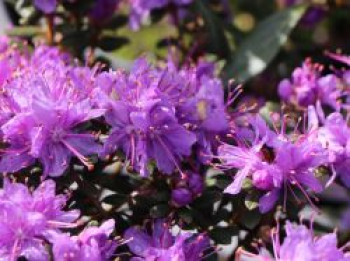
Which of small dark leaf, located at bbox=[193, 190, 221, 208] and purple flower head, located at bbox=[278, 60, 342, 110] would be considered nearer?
small dark leaf, located at bbox=[193, 190, 221, 208]

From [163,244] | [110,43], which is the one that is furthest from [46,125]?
[110,43]

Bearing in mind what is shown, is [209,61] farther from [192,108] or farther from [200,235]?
[200,235]

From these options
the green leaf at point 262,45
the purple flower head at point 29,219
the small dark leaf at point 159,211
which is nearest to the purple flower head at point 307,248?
the small dark leaf at point 159,211

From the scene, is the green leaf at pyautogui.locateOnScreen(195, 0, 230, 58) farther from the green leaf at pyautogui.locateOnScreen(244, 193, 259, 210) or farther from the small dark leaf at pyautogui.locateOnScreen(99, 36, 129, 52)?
the green leaf at pyautogui.locateOnScreen(244, 193, 259, 210)

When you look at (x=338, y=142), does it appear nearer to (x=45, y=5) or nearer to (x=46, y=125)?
(x=46, y=125)

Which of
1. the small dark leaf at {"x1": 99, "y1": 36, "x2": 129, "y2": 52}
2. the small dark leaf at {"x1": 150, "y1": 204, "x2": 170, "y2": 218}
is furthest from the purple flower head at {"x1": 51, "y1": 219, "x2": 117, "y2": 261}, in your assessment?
the small dark leaf at {"x1": 99, "y1": 36, "x2": 129, "y2": 52}

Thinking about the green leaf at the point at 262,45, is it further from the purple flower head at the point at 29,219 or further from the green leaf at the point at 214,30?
the purple flower head at the point at 29,219
